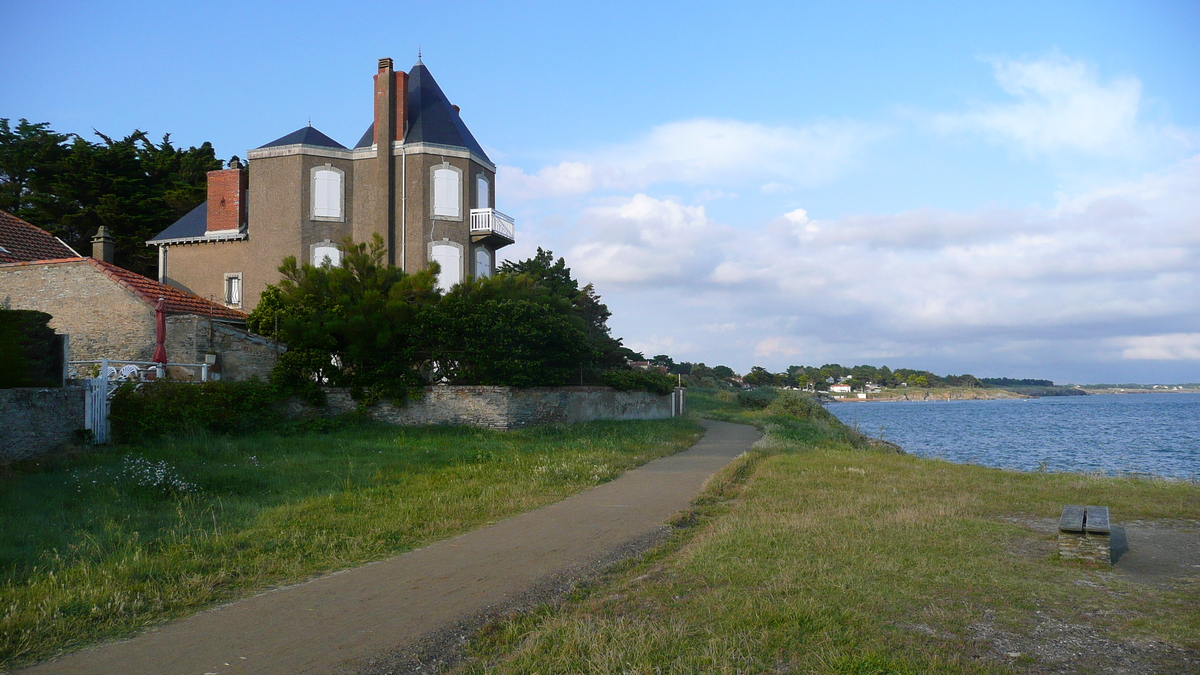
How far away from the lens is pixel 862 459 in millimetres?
18109

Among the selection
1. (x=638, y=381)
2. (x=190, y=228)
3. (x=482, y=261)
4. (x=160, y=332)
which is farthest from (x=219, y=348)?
(x=638, y=381)

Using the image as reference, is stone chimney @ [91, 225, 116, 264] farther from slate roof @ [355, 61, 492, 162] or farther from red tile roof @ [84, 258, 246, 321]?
slate roof @ [355, 61, 492, 162]

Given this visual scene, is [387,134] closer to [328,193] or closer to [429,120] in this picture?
[429,120]

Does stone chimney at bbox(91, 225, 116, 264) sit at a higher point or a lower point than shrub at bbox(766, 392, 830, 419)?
higher

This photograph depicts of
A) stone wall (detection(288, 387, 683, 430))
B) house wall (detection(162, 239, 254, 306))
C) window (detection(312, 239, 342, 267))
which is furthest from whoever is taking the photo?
house wall (detection(162, 239, 254, 306))

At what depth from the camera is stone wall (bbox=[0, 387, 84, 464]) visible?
42.6 feet

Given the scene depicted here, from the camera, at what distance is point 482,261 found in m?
31.0

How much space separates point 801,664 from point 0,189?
46.6 meters

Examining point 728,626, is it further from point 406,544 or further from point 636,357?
point 636,357

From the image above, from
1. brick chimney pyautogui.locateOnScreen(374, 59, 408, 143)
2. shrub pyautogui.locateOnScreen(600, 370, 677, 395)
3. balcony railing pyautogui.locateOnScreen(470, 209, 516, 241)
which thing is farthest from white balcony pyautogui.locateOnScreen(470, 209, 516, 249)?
shrub pyautogui.locateOnScreen(600, 370, 677, 395)

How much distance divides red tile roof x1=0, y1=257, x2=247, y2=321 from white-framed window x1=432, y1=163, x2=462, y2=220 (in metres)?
8.09

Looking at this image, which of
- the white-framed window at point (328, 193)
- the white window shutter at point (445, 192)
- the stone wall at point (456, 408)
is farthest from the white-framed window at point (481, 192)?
the stone wall at point (456, 408)

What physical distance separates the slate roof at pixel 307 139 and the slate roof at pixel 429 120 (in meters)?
1.06

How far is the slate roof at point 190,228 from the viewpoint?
102 ft
